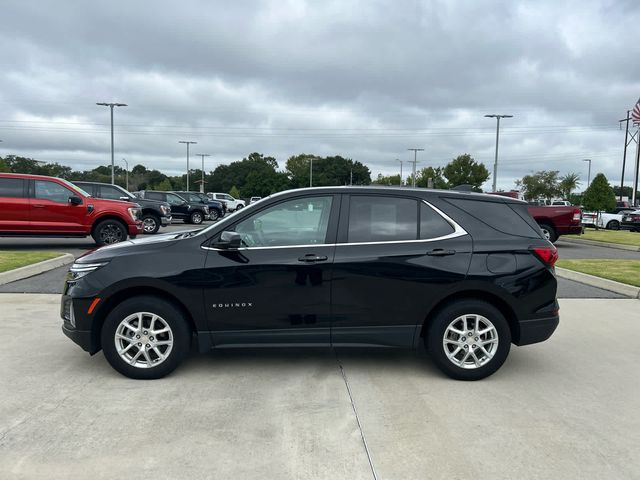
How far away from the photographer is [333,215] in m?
4.52

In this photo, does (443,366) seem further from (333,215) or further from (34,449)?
(34,449)

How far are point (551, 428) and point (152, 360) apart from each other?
3229 mm

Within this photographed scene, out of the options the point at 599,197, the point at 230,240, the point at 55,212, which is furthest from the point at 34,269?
the point at 599,197

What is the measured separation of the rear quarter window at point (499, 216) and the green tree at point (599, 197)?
3211cm

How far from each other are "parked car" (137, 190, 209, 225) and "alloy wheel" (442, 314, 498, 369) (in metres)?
22.6

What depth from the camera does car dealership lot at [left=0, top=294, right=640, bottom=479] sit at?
308cm

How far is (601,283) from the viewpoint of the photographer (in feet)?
30.4

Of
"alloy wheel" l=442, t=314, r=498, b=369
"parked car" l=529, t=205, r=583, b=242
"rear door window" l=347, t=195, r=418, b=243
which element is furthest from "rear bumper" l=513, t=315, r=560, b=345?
"parked car" l=529, t=205, r=583, b=242

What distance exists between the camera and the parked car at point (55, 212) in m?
12.1

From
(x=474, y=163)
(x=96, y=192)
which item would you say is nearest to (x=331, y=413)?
(x=96, y=192)

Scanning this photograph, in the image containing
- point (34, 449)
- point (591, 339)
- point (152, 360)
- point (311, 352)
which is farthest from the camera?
point (591, 339)

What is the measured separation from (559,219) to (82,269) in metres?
15.5

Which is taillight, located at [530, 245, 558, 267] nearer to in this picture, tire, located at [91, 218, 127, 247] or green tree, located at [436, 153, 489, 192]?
tire, located at [91, 218, 127, 247]

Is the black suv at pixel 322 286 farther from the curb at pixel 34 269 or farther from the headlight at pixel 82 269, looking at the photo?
the curb at pixel 34 269
